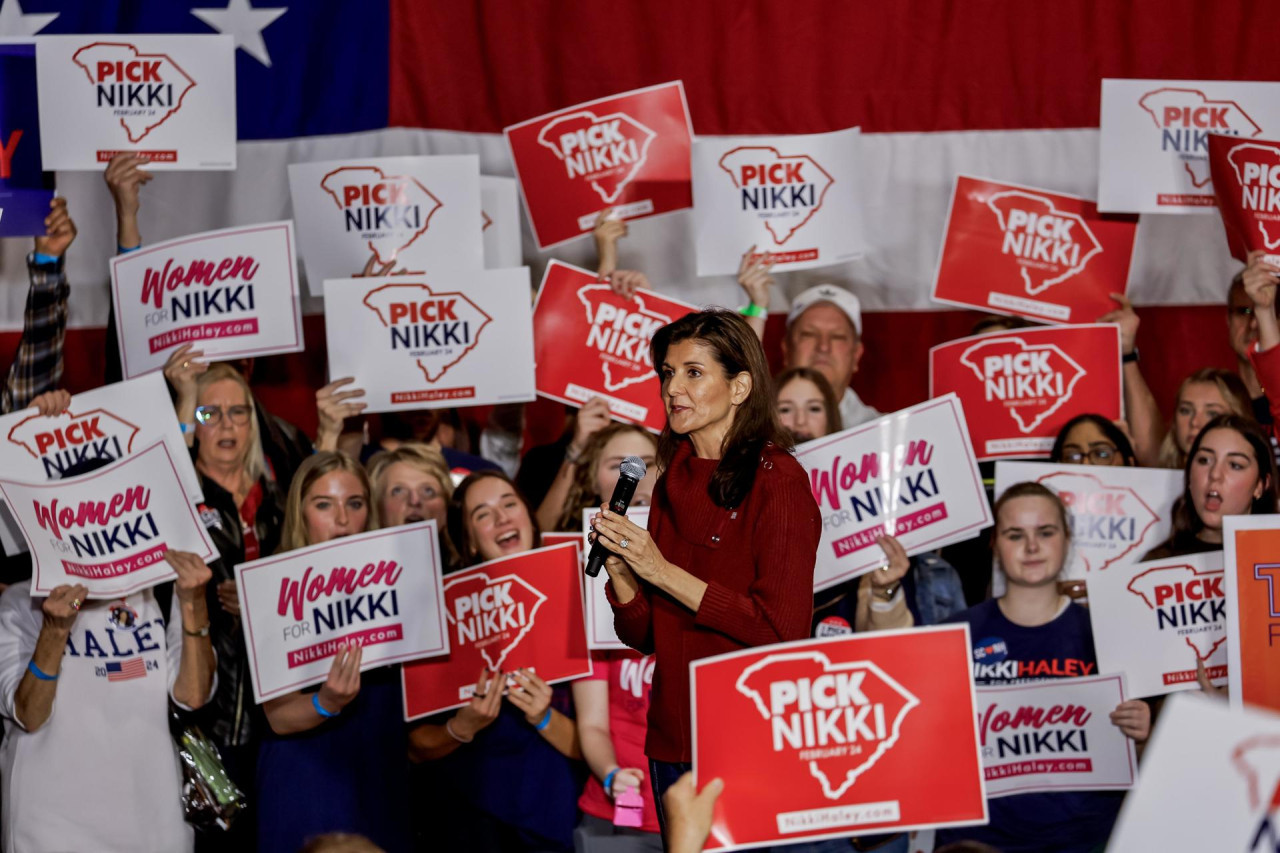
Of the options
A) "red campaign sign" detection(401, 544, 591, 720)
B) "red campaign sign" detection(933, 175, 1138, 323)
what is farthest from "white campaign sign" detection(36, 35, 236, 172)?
"red campaign sign" detection(933, 175, 1138, 323)

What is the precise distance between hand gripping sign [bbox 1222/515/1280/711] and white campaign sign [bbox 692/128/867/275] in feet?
6.51

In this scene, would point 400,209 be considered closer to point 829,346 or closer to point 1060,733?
point 829,346

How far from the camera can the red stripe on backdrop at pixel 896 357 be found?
5551 millimetres

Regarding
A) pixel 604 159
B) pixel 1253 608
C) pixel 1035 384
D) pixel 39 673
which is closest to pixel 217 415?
pixel 39 673

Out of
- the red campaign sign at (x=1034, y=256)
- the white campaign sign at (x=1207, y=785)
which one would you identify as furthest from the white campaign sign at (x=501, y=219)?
the white campaign sign at (x=1207, y=785)

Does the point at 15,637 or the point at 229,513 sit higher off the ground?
the point at 229,513

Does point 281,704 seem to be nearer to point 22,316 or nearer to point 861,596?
point 861,596

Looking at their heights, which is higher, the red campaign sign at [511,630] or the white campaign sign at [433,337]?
the white campaign sign at [433,337]

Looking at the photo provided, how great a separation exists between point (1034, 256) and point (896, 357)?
89cm

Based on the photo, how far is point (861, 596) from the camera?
3.98 meters

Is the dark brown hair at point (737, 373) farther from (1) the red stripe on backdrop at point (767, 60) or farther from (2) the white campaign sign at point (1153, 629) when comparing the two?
(1) the red stripe on backdrop at point (767, 60)

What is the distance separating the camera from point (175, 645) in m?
3.87

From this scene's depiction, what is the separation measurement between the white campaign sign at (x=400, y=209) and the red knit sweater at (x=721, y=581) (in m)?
2.41

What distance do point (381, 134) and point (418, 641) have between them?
236 cm
